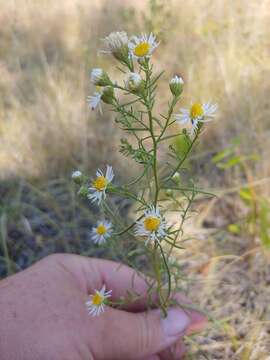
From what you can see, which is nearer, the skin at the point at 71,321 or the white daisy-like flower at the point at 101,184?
the white daisy-like flower at the point at 101,184

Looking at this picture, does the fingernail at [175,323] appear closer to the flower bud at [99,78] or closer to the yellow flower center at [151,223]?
the yellow flower center at [151,223]

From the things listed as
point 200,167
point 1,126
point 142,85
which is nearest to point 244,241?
point 200,167

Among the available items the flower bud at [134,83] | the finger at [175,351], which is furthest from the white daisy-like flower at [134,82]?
the finger at [175,351]

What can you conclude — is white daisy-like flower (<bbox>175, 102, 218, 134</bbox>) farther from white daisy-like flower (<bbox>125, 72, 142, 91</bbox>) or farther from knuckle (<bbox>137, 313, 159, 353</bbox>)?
knuckle (<bbox>137, 313, 159, 353</bbox>)

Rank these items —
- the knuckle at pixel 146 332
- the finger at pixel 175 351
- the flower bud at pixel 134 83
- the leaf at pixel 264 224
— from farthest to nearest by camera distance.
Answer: the leaf at pixel 264 224, the finger at pixel 175 351, the knuckle at pixel 146 332, the flower bud at pixel 134 83

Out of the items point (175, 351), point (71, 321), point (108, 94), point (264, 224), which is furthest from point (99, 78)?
point (264, 224)

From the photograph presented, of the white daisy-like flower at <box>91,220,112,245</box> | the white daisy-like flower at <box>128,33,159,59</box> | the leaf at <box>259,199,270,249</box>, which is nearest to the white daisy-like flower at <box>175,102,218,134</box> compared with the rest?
the white daisy-like flower at <box>128,33,159,59</box>
